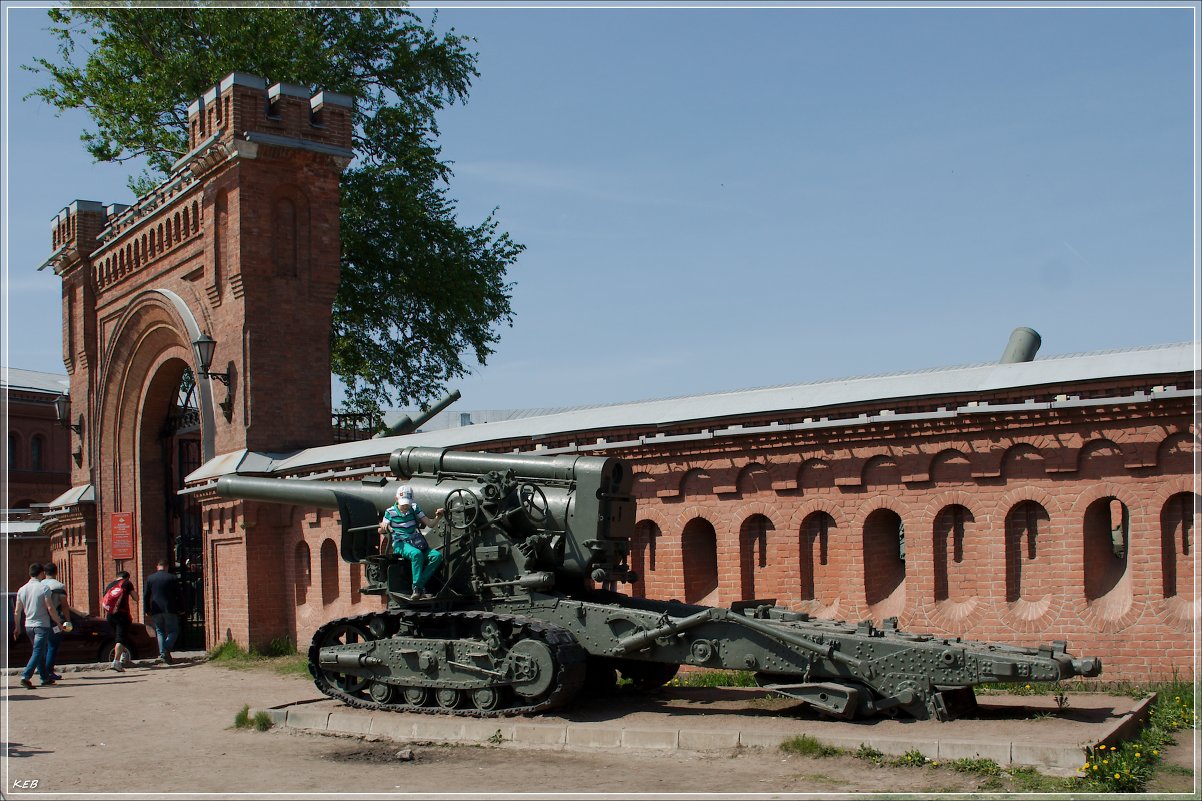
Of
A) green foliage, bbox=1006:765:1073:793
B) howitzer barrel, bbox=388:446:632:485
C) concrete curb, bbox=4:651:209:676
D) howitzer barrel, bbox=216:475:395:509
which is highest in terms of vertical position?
howitzer barrel, bbox=388:446:632:485

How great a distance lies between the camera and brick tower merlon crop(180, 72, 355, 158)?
17.9 m

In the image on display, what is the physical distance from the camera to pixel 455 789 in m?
7.86

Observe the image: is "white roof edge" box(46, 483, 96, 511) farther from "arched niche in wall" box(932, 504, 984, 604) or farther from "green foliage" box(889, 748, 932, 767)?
"green foliage" box(889, 748, 932, 767)

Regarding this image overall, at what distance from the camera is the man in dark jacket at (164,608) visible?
17.8m

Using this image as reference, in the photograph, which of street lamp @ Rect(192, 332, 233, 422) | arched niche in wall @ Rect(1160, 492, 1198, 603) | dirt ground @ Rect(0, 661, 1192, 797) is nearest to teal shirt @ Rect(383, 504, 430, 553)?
dirt ground @ Rect(0, 661, 1192, 797)

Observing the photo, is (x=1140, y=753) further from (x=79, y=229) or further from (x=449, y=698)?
(x=79, y=229)

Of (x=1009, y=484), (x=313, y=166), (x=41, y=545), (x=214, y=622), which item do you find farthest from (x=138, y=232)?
(x=1009, y=484)

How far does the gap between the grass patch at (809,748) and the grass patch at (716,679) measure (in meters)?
2.85

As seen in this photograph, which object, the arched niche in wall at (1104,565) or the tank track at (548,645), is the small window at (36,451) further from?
the arched niche in wall at (1104,565)

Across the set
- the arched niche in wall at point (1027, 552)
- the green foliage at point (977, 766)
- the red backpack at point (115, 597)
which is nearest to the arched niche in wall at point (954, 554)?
the arched niche in wall at point (1027, 552)

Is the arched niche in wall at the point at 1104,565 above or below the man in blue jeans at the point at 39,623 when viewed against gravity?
above

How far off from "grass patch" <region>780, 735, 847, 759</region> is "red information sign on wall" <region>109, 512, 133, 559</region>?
17.2 m

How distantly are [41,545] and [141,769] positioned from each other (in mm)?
24529

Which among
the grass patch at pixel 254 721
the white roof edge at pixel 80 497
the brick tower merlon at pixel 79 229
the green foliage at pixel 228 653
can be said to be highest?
the brick tower merlon at pixel 79 229
